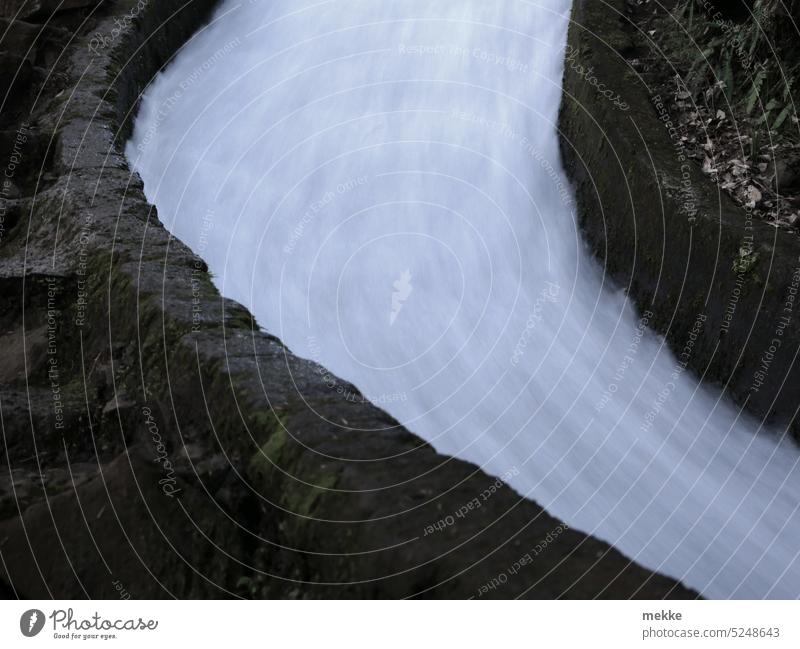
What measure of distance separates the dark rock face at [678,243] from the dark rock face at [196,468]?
266cm

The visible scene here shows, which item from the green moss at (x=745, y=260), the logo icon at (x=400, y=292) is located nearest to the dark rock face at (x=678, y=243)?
the green moss at (x=745, y=260)

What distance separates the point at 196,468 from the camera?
3.19 m

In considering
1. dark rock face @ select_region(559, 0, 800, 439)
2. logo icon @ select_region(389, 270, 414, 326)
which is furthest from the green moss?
logo icon @ select_region(389, 270, 414, 326)

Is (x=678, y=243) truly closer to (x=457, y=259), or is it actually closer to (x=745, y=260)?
(x=745, y=260)

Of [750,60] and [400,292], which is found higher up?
[750,60]

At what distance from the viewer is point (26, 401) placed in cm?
377

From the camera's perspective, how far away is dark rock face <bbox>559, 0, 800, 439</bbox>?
15.2 feet

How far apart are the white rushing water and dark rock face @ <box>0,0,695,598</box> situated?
1.33m

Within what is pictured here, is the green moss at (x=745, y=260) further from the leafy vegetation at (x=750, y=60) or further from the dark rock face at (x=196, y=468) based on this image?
the dark rock face at (x=196, y=468)

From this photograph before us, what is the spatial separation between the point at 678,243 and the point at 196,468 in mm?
3429
